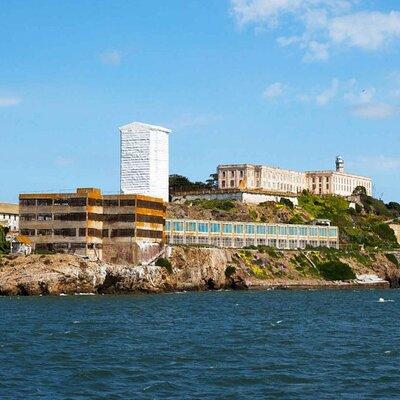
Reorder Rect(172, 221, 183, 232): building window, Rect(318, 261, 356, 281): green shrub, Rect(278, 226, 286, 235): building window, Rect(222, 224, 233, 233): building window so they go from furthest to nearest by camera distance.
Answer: Rect(278, 226, 286, 235): building window → Rect(222, 224, 233, 233): building window → Rect(318, 261, 356, 281): green shrub → Rect(172, 221, 183, 232): building window

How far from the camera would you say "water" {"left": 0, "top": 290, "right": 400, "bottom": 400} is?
172 ft

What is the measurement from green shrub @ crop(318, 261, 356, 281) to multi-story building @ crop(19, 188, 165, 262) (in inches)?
1701

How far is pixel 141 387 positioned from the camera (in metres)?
52.9

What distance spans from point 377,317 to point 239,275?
68.4 meters

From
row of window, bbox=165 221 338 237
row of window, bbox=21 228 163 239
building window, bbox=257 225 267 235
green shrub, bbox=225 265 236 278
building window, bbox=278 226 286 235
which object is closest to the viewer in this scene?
row of window, bbox=21 228 163 239

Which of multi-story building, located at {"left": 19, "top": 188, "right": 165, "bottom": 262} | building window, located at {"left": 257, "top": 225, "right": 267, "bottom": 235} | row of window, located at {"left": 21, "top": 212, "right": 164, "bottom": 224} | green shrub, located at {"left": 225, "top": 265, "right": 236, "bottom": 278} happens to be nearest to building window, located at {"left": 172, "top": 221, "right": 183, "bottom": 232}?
green shrub, located at {"left": 225, "top": 265, "right": 236, "bottom": 278}

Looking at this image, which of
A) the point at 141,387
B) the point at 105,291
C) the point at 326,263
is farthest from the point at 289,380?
the point at 326,263

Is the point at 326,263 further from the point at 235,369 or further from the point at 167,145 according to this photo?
the point at 235,369

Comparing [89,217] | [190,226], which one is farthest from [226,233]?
[89,217]

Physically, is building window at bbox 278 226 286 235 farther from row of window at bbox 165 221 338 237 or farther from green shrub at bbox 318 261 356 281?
green shrub at bbox 318 261 356 281

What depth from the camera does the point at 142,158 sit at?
185625 mm

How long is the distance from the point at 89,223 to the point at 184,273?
18.3 metres

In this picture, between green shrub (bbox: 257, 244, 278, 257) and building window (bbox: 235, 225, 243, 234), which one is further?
building window (bbox: 235, 225, 243, 234)

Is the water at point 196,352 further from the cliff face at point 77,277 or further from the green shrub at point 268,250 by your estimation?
the green shrub at point 268,250
